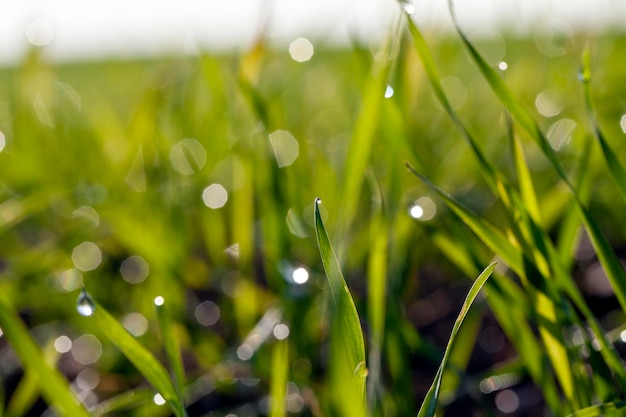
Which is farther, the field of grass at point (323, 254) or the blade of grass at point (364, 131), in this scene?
the blade of grass at point (364, 131)

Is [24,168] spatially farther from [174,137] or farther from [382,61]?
[382,61]

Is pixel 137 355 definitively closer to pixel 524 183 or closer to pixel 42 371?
pixel 42 371

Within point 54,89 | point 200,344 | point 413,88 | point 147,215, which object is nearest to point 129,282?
point 147,215

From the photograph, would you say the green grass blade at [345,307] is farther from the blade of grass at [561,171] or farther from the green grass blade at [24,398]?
the green grass blade at [24,398]

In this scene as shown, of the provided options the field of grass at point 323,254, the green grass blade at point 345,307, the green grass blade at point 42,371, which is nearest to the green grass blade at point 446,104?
the field of grass at point 323,254

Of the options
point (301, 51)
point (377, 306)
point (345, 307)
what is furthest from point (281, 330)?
point (301, 51)

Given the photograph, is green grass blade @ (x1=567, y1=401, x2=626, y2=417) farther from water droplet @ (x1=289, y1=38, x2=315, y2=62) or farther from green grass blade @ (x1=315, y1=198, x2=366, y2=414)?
water droplet @ (x1=289, y1=38, x2=315, y2=62)
